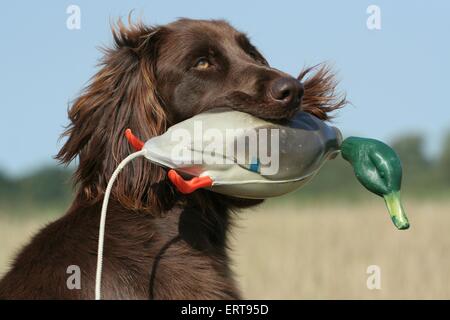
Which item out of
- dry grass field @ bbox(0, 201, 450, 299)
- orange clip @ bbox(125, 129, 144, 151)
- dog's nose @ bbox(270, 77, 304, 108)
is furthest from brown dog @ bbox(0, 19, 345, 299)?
dry grass field @ bbox(0, 201, 450, 299)

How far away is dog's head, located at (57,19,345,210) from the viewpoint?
170 inches

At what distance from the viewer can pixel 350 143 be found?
4.18 m

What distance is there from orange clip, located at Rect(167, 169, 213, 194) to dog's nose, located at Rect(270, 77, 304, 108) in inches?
21.9

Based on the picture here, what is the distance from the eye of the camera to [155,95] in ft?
14.9

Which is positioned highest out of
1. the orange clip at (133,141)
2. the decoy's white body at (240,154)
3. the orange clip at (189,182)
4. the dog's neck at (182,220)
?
the orange clip at (133,141)

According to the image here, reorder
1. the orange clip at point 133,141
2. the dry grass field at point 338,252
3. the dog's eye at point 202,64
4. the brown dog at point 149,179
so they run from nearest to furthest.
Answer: the brown dog at point 149,179 → the orange clip at point 133,141 → the dog's eye at point 202,64 → the dry grass field at point 338,252

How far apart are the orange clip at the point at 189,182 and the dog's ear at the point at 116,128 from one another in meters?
0.37

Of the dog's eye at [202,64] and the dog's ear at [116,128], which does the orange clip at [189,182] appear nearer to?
the dog's ear at [116,128]

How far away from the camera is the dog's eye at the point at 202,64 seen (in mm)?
4656

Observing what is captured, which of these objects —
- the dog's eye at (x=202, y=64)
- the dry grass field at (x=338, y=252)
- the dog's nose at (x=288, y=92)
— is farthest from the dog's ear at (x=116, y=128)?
the dry grass field at (x=338, y=252)

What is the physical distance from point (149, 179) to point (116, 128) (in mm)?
319

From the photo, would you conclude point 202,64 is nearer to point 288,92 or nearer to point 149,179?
point 288,92

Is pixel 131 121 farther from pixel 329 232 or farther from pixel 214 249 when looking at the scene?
pixel 329 232
